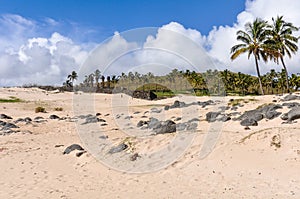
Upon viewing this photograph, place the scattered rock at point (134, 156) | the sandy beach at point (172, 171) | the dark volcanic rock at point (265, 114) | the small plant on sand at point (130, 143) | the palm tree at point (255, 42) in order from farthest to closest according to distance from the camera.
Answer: the palm tree at point (255, 42) → the dark volcanic rock at point (265, 114) → the small plant on sand at point (130, 143) → the scattered rock at point (134, 156) → the sandy beach at point (172, 171)

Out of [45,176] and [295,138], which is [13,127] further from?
[295,138]

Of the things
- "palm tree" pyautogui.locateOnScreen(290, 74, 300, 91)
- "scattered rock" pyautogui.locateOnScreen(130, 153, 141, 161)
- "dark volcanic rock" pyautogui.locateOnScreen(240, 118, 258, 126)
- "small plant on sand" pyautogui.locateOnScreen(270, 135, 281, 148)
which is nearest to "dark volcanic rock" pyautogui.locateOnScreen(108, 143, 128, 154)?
"scattered rock" pyautogui.locateOnScreen(130, 153, 141, 161)

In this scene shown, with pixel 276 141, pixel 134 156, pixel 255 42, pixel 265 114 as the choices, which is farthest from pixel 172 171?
pixel 255 42

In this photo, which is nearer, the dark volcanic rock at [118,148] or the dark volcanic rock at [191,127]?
the dark volcanic rock at [118,148]

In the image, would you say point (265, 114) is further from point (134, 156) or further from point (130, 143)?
point (134, 156)

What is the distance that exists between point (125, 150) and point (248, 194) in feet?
22.1

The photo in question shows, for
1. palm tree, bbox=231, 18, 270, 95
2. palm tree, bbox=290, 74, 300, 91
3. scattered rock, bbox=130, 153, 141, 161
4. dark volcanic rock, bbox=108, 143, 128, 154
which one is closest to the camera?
scattered rock, bbox=130, 153, 141, 161

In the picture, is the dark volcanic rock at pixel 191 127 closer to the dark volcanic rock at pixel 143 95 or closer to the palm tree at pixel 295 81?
the dark volcanic rock at pixel 143 95

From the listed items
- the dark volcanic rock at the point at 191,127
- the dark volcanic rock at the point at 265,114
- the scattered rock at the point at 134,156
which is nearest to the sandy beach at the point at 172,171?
the scattered rock at the point at 134,156

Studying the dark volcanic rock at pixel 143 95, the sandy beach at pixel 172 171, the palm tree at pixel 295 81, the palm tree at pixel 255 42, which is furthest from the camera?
the palm tree at pixel 295 81

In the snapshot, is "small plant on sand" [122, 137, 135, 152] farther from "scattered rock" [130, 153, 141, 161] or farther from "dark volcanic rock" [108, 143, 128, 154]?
"scattered rock" [130, 153, 141, 161]

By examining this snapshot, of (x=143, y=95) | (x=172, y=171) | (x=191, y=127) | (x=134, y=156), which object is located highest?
(x=143, y=95)

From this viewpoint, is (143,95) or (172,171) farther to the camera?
Result: (143,95)

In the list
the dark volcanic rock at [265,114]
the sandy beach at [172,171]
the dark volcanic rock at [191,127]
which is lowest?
the sandy beach at [172,171]
